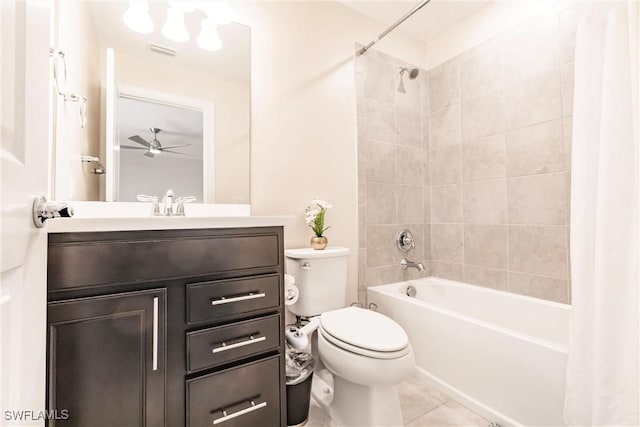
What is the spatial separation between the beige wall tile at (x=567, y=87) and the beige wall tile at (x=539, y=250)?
67 cm

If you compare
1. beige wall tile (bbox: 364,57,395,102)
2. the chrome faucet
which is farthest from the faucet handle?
the chrome faucet

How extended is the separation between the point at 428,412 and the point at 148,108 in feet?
6.69

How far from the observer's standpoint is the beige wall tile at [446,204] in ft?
7.29

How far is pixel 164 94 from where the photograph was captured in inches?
58.4

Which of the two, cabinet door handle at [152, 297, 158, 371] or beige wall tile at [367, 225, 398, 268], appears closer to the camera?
cabinet door handle at [152, 297, 158, 371]

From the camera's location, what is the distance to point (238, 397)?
1.04 meters

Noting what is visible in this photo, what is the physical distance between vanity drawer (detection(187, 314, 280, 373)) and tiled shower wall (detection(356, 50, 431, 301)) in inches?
40.9

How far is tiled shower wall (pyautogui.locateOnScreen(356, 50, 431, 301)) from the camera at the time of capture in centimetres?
210

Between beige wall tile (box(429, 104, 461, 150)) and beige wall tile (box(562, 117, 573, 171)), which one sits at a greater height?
beige wall tile (box(429, 104, 461, 150))

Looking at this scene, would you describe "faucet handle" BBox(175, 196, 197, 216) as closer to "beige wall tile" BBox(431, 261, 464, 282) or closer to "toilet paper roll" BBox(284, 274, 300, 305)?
"toilet paper roll" BBox(284, 274, 300, 305)

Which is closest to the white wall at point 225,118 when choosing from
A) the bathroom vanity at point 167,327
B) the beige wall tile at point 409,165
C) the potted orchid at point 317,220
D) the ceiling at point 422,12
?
the potted orchid at point 317,220

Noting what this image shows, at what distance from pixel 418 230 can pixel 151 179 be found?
1.88m

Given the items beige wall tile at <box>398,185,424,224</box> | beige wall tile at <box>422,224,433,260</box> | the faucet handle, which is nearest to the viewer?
the faucet handle

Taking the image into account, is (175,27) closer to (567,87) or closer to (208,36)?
(208,36)
